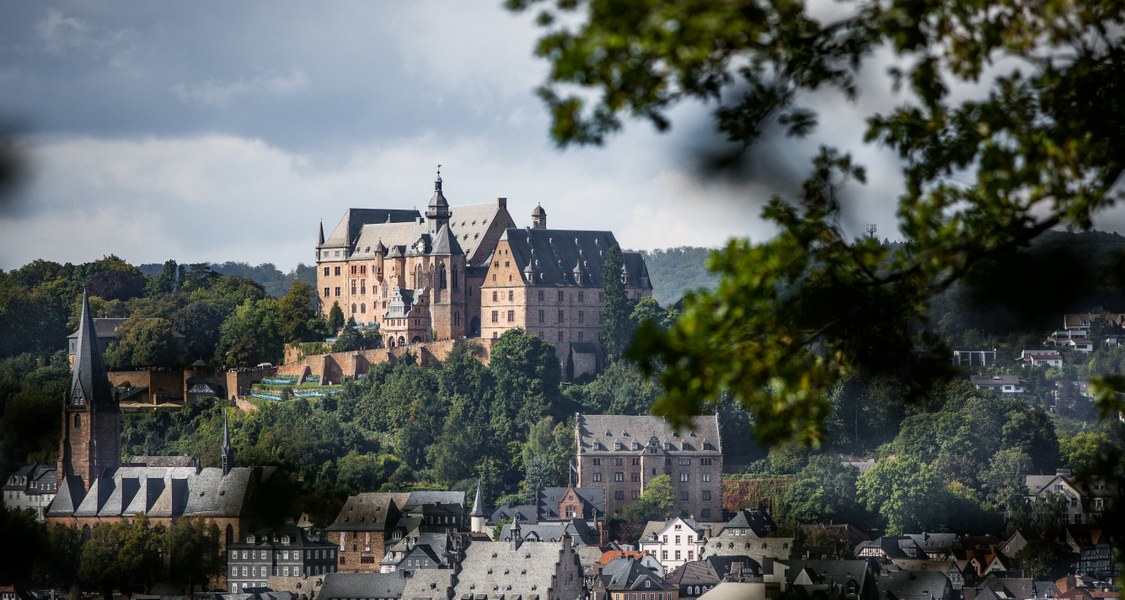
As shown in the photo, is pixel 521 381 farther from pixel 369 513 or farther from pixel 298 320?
pixel 298 320

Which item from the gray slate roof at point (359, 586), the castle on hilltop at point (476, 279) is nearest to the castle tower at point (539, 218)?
the castle on hilltop at point (476, 279)

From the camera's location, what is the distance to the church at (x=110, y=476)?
42812 millimetres

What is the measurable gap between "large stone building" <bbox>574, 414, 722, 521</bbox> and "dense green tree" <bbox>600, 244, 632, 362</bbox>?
3658 millimetres

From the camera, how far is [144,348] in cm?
6831

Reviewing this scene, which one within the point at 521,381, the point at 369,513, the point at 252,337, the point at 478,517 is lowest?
the point at 478,517

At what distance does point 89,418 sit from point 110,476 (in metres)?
2.05

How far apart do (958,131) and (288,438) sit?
51431 mm

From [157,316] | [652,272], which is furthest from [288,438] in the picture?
[652,272]

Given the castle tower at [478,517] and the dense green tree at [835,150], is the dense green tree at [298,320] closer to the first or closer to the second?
the castle tower at [478,517]

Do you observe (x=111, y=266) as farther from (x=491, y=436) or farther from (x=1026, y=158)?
(x=1026, y=158)

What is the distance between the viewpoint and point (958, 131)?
571 cm

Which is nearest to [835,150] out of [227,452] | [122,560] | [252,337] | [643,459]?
[122,560]

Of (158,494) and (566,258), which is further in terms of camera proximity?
(566,258)

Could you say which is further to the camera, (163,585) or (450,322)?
(450,322)
